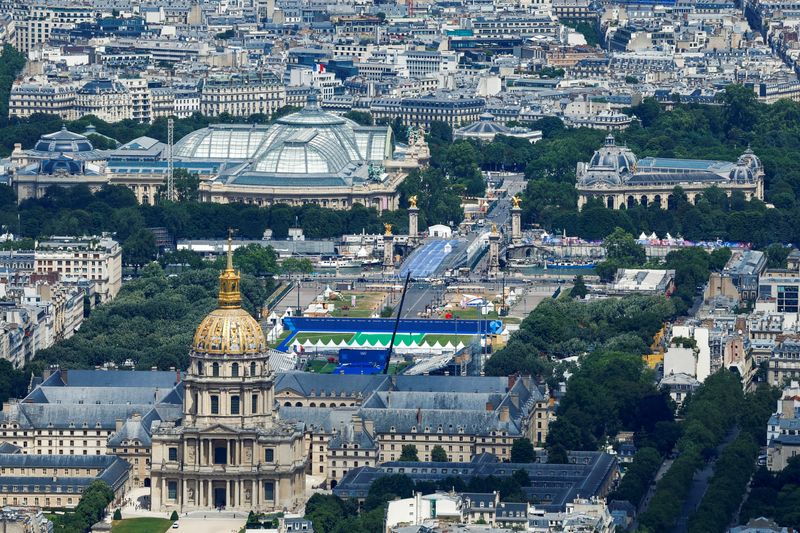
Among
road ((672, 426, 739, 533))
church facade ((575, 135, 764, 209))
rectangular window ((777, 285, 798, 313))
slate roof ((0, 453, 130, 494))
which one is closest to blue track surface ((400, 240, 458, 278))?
church facade ((575, 135, 764, 209))

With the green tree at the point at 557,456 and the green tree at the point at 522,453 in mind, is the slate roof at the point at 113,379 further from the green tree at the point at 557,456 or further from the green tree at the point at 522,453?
the green tree at the point at 557,456

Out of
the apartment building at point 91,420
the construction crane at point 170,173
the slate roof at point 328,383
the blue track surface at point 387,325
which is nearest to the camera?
the apartment building at point 91,420

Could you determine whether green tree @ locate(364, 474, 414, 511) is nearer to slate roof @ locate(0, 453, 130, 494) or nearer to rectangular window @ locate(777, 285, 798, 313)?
slate roof @ locate(0, 453, 130, 494)

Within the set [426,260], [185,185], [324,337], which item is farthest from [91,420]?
[185,185]

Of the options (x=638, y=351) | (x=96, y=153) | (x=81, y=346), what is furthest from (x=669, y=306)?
(x=96, y=153)

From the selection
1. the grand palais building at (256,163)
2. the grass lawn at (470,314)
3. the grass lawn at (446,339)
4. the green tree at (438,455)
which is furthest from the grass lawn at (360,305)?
the green tree at (438,455)

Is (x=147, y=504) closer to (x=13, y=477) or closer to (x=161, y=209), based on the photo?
(x=13, y=477)

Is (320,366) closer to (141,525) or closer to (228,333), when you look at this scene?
(228,333)
